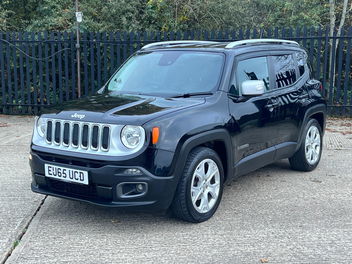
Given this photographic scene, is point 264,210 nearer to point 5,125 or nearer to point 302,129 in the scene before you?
point 302,129

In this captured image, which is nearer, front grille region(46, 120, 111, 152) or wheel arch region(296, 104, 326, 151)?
front grille region(46, 120, 111, 152)

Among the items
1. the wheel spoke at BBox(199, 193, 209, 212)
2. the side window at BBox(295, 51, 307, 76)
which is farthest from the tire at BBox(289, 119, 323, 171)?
the wheel spoke at BBox(199, 193, 209, 212)

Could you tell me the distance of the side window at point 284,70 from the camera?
5867 millimetres

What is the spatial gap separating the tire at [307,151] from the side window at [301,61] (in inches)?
28.6

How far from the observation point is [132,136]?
4.18 m

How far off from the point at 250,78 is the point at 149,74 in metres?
1.22

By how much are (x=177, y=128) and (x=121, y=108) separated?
642mm

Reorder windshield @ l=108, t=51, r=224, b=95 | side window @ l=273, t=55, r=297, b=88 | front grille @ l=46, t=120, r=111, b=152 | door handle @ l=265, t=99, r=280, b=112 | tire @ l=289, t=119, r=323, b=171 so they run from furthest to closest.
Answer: tire @ l=289, t=119, r=323, b=171 < side window @ l=273, t=55, r=297, b=88 < door handle @ l=265, t=99, r=280, b=112 < windshield @ l=108, t=51, r=224, b=95 < front grille @ l=46, t=120, r=111, b=152

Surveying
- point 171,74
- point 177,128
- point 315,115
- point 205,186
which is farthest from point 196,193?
point 315,115

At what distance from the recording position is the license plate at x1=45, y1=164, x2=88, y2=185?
13.9 feet

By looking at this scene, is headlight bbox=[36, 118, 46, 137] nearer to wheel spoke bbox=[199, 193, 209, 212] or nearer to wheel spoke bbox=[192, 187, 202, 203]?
wheel spoke bbox=[192, 187, 202, 203]

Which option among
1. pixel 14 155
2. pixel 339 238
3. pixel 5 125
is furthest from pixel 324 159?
pixel 5 125

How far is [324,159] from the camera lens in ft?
24.1

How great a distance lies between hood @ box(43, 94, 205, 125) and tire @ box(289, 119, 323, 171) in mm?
2232
